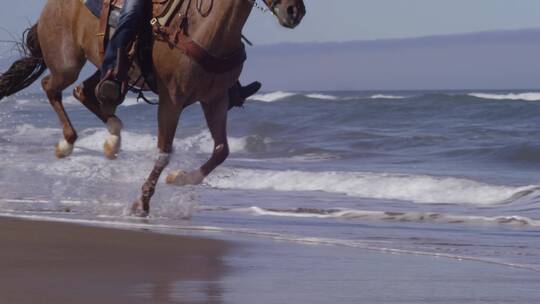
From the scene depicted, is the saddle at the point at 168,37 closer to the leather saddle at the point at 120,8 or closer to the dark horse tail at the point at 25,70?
the leather saddle at the point at 120,8

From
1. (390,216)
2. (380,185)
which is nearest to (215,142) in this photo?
(390,216)

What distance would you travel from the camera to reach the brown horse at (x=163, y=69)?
8961mm

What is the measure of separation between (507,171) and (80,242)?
34.6ft

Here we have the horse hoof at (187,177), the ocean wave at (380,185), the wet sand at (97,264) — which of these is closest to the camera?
the wet sand at (97,264)

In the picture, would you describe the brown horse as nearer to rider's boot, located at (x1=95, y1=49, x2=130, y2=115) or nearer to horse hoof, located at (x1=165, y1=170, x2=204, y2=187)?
horse hoof, located at (x1=165, y1=170, x2=204, y2=187)

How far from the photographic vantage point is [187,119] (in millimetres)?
30406

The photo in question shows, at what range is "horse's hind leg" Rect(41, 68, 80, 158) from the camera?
10.3m

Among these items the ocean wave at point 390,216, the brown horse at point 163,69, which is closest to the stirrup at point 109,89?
the brown horse at point 163,69

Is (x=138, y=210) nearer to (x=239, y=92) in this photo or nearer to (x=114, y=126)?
(x=114, y=126)

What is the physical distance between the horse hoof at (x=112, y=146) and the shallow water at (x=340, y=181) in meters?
0.38

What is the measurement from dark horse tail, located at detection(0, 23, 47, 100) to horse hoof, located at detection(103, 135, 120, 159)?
156 cm

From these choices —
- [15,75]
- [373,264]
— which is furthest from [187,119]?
[373,264]

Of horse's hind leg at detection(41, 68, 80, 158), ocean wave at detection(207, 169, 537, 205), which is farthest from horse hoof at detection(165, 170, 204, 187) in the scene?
ocean wave at detection(207, 169, 537, 205)

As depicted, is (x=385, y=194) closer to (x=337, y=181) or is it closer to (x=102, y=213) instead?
(x=337, y=181)
